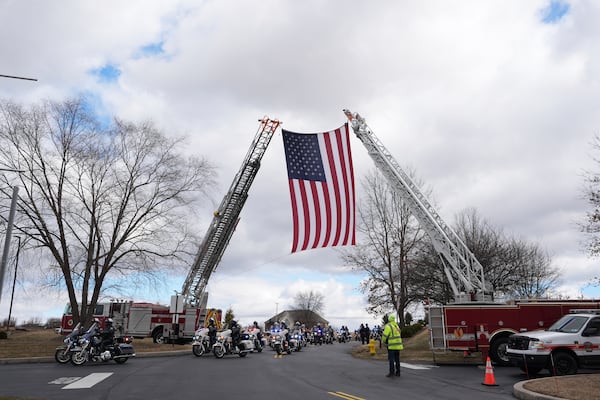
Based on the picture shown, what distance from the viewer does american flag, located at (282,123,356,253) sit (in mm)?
18188

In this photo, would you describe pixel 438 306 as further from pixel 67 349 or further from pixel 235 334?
pixel 67 349

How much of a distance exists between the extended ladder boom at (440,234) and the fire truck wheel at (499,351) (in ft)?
14.4

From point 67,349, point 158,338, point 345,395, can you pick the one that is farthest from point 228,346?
point 345,395

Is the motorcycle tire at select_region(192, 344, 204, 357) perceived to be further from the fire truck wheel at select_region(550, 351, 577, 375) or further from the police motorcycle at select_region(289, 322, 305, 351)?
the fire truck wheel at select_region(550, 351, 577, 375)

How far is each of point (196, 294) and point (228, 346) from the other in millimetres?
10203

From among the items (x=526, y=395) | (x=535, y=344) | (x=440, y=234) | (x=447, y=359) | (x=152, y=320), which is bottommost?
(x=447, y=359)

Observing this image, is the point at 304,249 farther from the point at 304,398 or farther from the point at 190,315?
the point at 190,315

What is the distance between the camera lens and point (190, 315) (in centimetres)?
2838

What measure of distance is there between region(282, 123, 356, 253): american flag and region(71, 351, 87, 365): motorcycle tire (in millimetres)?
7794

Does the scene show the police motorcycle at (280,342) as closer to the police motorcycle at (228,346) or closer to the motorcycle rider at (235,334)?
the police motorcycle at (228,346)

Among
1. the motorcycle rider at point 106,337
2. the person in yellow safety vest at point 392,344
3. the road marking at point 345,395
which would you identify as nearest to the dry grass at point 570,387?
the person in yellow safety vest at point 392,344

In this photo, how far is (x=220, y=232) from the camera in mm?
29078

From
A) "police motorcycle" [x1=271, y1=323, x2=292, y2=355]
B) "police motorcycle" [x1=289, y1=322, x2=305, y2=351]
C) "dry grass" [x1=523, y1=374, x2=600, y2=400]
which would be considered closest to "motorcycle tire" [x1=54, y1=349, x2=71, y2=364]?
"police motorcycle" [x1=271, y1=323, x2=292, y2=355]

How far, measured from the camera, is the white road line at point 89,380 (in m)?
10.8
